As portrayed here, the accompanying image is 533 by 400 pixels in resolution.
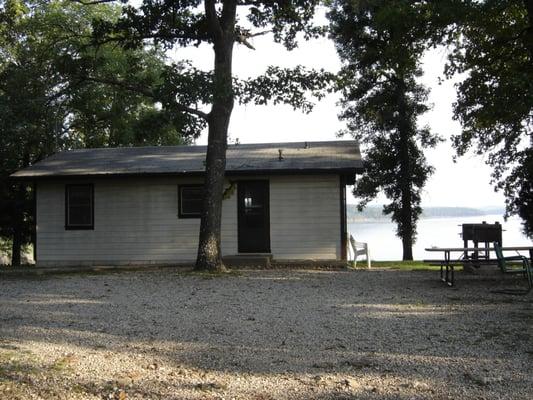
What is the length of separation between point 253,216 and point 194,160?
275 centimetres

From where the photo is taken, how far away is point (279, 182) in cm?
1488

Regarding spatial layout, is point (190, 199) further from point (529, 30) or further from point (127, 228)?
point (529, 30)

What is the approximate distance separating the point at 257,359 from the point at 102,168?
40.0 feet

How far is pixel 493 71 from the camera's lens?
537 inches

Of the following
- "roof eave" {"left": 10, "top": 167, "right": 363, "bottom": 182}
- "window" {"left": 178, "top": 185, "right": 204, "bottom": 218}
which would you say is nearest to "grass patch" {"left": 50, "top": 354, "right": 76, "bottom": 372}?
"roof eave" {"left": 10, "top": 167, "right": 363, "bottom": 182}

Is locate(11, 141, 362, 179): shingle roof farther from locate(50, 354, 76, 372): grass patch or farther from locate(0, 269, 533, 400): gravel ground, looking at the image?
locate(50, 354, 76, 372): grass patch

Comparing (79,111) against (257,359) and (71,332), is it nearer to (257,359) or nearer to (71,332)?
(71,332)

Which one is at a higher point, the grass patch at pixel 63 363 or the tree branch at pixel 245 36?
the tree branch at pixel 245 36

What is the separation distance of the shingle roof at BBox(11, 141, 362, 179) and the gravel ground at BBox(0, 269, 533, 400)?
537 cm

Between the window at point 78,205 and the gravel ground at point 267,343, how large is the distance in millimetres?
6221

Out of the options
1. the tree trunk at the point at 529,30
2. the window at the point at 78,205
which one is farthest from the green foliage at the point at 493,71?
the window at the point at 78,205

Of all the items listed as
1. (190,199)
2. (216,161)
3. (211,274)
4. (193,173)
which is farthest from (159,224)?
(211,274)

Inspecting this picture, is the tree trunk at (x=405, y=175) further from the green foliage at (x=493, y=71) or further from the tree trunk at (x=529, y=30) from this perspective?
the tree trunk at (x=529, y=30)

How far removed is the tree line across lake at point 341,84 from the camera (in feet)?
40.0
